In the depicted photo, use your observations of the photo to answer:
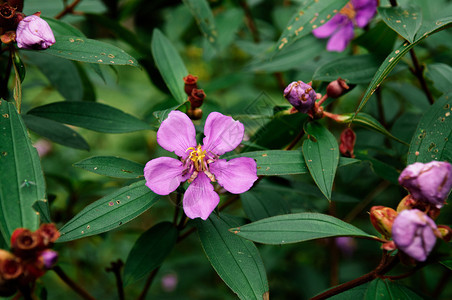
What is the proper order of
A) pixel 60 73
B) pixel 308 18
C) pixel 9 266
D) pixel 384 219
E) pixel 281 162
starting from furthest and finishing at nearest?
pixel 60 73 → pixel 308 18 → pixel 281 162 → pixel 384 219 → pixel 9 266

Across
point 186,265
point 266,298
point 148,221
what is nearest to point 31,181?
point 266,298

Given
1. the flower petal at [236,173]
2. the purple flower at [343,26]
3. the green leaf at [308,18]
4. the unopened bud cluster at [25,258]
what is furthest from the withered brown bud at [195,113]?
the purple flower at [343,26]

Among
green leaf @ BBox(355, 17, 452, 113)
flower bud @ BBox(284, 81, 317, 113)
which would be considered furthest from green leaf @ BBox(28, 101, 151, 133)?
green leaf @ BBox(355, 17, 452, 113)

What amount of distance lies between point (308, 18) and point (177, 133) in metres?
0.43

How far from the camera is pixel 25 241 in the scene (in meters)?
0.57

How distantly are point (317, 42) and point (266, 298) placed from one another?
823 millimetres

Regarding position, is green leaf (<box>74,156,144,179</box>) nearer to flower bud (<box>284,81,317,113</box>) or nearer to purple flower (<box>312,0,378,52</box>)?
flower bud (<box>284,81,317,113</box>)

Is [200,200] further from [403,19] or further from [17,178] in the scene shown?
[403,19]

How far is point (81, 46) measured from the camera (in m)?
0.82

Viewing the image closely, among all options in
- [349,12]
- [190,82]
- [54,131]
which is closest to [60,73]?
[54,131]

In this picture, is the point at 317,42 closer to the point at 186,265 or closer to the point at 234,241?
the point at 234,241

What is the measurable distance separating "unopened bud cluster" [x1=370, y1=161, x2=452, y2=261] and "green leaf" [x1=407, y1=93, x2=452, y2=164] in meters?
0.13

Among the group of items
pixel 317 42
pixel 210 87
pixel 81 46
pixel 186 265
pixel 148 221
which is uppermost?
pixel 81 46

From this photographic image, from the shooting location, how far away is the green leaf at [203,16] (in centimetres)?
121
